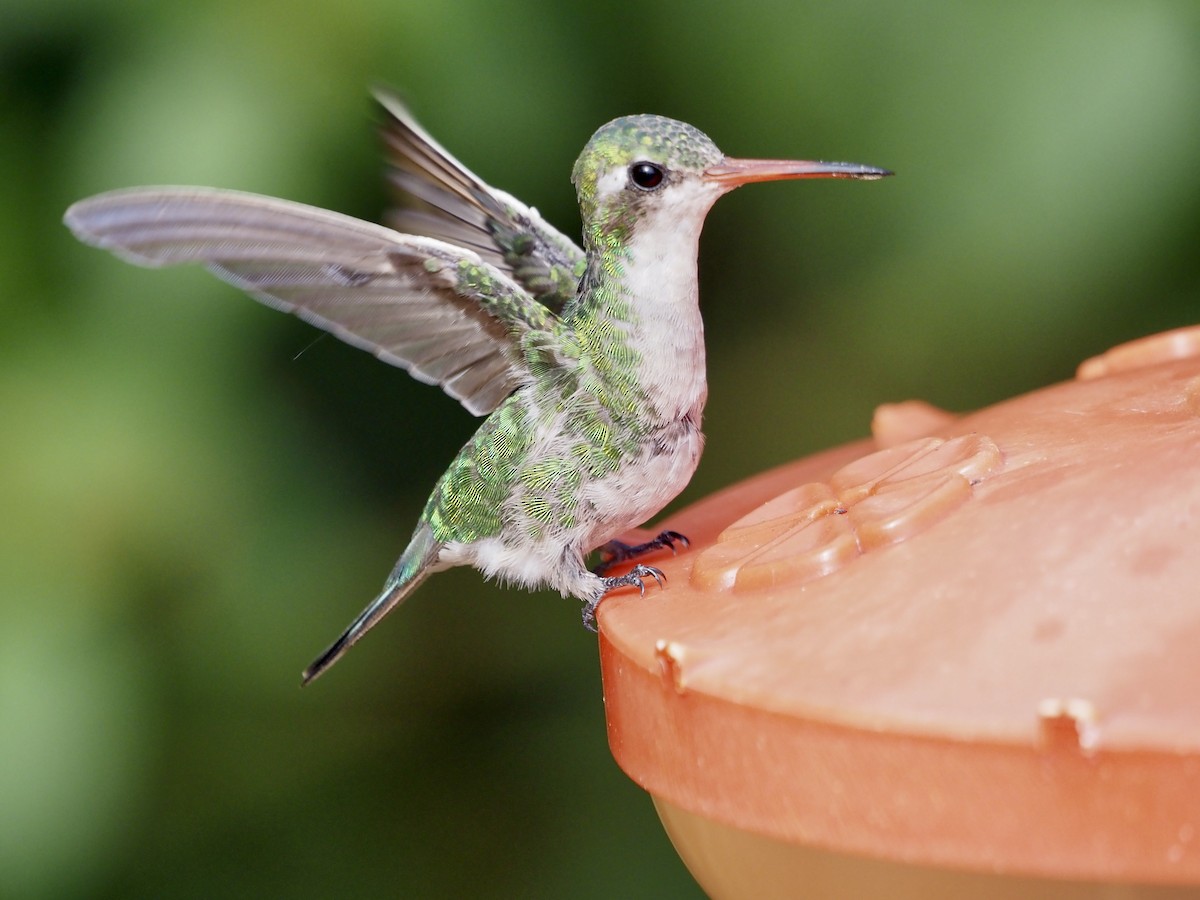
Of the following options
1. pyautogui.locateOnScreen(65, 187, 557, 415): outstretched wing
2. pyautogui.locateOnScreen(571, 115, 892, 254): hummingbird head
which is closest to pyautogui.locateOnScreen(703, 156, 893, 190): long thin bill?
pyautogui.locateOnScreen(571, 115, 892, 254): hummingbird head

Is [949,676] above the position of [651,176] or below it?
below

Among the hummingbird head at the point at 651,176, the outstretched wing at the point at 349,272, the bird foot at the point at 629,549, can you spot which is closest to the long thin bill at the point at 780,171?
the hummingbird head at the point at 651,176

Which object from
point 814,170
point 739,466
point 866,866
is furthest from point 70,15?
point 866,866

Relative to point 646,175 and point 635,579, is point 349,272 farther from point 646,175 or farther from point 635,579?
point 635,579

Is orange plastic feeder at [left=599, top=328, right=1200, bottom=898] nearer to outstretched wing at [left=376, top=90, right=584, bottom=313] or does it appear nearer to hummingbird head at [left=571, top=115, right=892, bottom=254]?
hummingbird head at [left=571, top=115, right=892, bottom=254]

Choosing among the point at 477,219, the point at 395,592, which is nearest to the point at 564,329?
the point at 477,219

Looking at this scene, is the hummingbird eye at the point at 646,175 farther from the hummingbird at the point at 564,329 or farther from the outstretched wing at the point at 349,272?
the outstretched wing at the point at 349,272
